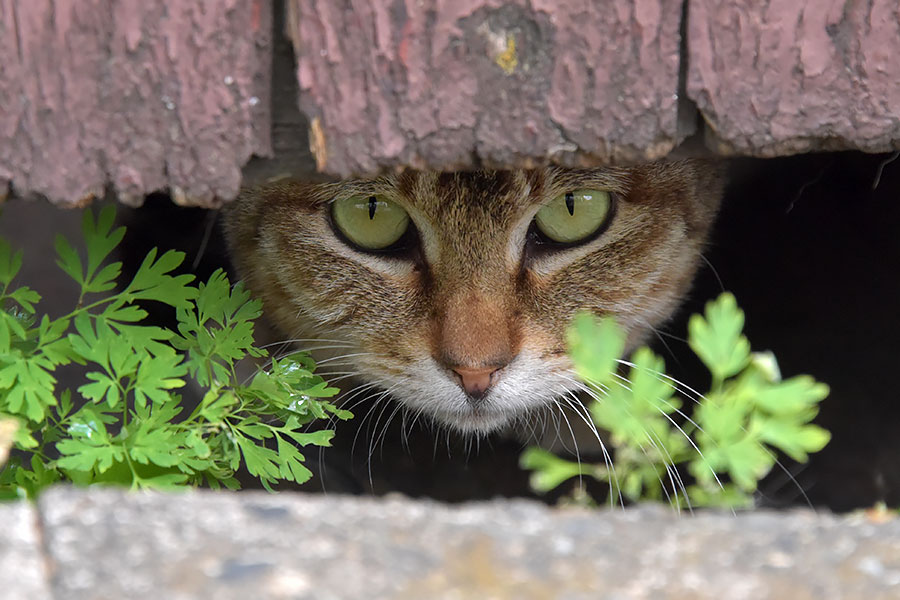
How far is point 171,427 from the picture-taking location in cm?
150

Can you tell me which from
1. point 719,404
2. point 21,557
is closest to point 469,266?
point 719,404

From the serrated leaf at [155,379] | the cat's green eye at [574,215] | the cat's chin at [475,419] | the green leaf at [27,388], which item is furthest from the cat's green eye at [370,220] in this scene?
the green leaf at [27,388]

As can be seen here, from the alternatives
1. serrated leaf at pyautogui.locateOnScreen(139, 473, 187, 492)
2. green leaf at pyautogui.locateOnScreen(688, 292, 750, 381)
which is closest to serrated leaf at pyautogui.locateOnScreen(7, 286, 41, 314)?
serrated leaf at pyautogui.locateOnScreen(139, 473, 187, 492)

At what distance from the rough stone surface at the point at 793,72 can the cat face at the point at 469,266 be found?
0.60m

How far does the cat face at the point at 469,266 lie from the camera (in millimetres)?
2045

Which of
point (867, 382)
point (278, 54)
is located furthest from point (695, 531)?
point (867, 382)

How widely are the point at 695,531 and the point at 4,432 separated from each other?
0.81 m

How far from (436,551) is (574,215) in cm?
132

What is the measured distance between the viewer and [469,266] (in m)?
2.07

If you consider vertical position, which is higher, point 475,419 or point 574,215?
point 574,215

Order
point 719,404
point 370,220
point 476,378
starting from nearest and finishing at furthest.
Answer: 1. point 719,404
2. point 476,378
3. point 370,220

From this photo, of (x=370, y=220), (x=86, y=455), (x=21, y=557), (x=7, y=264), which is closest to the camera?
(x=21, y=557)

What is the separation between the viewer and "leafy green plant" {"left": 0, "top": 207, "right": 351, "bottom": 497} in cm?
144

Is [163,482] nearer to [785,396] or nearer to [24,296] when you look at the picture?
[24,296]
